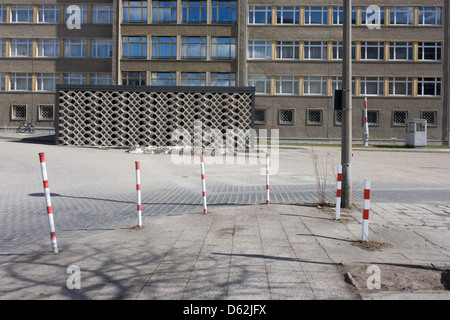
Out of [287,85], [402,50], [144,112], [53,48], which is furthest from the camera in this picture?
[53,48]

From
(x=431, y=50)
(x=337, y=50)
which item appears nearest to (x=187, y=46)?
(x=337, y=50)

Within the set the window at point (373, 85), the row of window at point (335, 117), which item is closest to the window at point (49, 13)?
the row of window at point (335, 117)

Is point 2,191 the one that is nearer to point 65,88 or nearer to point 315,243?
point 315,243

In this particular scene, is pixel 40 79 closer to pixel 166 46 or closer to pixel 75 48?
pixel 75 48

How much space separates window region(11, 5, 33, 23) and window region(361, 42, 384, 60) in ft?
107

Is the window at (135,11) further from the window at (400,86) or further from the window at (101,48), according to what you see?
the window at (400,86)

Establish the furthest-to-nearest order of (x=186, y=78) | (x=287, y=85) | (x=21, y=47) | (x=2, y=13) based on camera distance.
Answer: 1. (x=21, y=47)
2. (x=2, y=13)
3. (x=287, y=85)
4. (x=186, y=78)

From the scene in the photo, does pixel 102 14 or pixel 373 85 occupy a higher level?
pixel 102 14

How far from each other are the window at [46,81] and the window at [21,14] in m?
5.50

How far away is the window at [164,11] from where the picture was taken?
44.8 m

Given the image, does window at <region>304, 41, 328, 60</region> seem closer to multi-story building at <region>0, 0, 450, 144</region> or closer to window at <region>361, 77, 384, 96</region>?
multi-story building at <region>0, 0, 450, 144</region>

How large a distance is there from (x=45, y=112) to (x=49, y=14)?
32.0ft

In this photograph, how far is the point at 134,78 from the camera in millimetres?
45438
